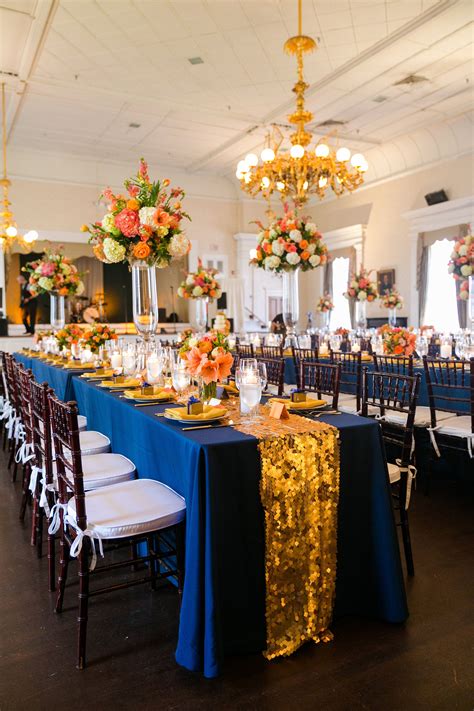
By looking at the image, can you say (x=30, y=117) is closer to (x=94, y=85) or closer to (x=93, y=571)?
(x=94, y=85)

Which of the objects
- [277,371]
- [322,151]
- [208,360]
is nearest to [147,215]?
[208,360]

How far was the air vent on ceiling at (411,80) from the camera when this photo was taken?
884 centimetres

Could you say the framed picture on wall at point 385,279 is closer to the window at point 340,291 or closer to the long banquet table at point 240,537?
the window at point 340,291


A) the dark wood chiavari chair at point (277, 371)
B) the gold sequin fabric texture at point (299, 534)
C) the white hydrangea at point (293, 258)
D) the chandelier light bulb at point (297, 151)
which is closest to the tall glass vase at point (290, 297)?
the white hydrangea at point (293, 258)

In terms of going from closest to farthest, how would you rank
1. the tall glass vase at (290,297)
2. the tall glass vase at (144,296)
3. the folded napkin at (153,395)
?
the folded napkin at (153,395)
the tall glass vase at (144,296)
the tall glass vase at (290,297)

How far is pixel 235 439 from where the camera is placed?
82.8 inches

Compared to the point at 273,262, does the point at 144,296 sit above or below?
below

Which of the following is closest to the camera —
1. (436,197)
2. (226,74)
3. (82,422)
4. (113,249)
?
(113,249)

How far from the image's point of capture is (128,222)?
11.4ft

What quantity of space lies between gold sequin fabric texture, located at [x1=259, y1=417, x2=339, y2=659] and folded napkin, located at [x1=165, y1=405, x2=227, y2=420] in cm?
38

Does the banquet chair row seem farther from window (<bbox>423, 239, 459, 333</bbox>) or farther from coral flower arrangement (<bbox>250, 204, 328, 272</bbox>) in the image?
window (<bbox>423, 239, 459, 333</bbox>)

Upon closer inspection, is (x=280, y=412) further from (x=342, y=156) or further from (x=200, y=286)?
(x=200, y=286)

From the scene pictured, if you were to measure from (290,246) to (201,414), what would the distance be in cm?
379

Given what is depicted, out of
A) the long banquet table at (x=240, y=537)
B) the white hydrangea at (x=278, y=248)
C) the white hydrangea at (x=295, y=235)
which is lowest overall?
the long banquet table at (x=240, y=537)
